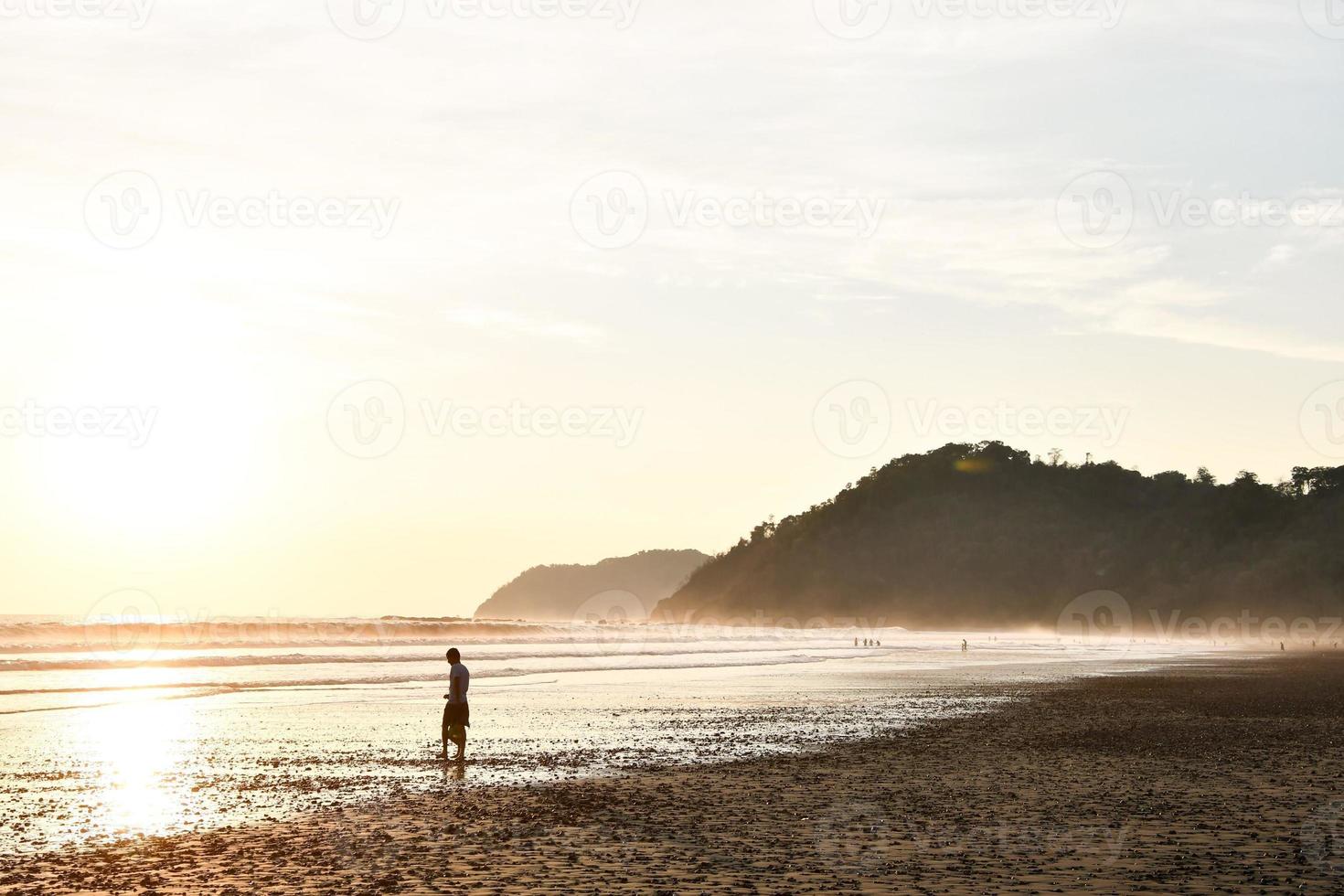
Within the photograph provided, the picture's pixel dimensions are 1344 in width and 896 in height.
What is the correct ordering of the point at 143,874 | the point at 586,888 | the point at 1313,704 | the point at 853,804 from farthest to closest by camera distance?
the point at 1313,704 < the point at 853,804 < the point at 143,874 < the point at 586,888

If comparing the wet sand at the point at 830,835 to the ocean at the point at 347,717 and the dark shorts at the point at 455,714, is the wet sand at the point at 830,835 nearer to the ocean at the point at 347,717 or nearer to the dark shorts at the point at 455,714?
the ocean at the point at 347,717

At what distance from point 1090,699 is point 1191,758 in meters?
17.5

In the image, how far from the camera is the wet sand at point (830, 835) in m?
12.8

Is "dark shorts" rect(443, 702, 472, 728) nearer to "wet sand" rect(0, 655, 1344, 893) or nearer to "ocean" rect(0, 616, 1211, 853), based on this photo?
"ocean" rect(0, 616, 1211, 853)

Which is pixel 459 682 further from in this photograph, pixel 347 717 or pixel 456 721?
pixel 347 717

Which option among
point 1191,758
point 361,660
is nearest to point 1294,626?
point 361,660

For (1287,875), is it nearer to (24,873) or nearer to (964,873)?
(964,873)

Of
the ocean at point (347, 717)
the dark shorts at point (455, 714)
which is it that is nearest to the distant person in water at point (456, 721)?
the dark shorts at point (455, 714)

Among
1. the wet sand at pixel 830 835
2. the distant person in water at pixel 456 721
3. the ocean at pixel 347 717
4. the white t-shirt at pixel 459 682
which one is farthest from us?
the white t-shirt at pixel 459 682

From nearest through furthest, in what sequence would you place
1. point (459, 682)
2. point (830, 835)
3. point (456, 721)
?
1. point (830, 835)
2. point (456, 721)
3. point (459, 682)

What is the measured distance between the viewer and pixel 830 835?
15359 mm

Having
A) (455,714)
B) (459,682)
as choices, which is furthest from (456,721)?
(459,682)

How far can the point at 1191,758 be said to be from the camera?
2302cm

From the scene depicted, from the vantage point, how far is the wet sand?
12.8 metres
